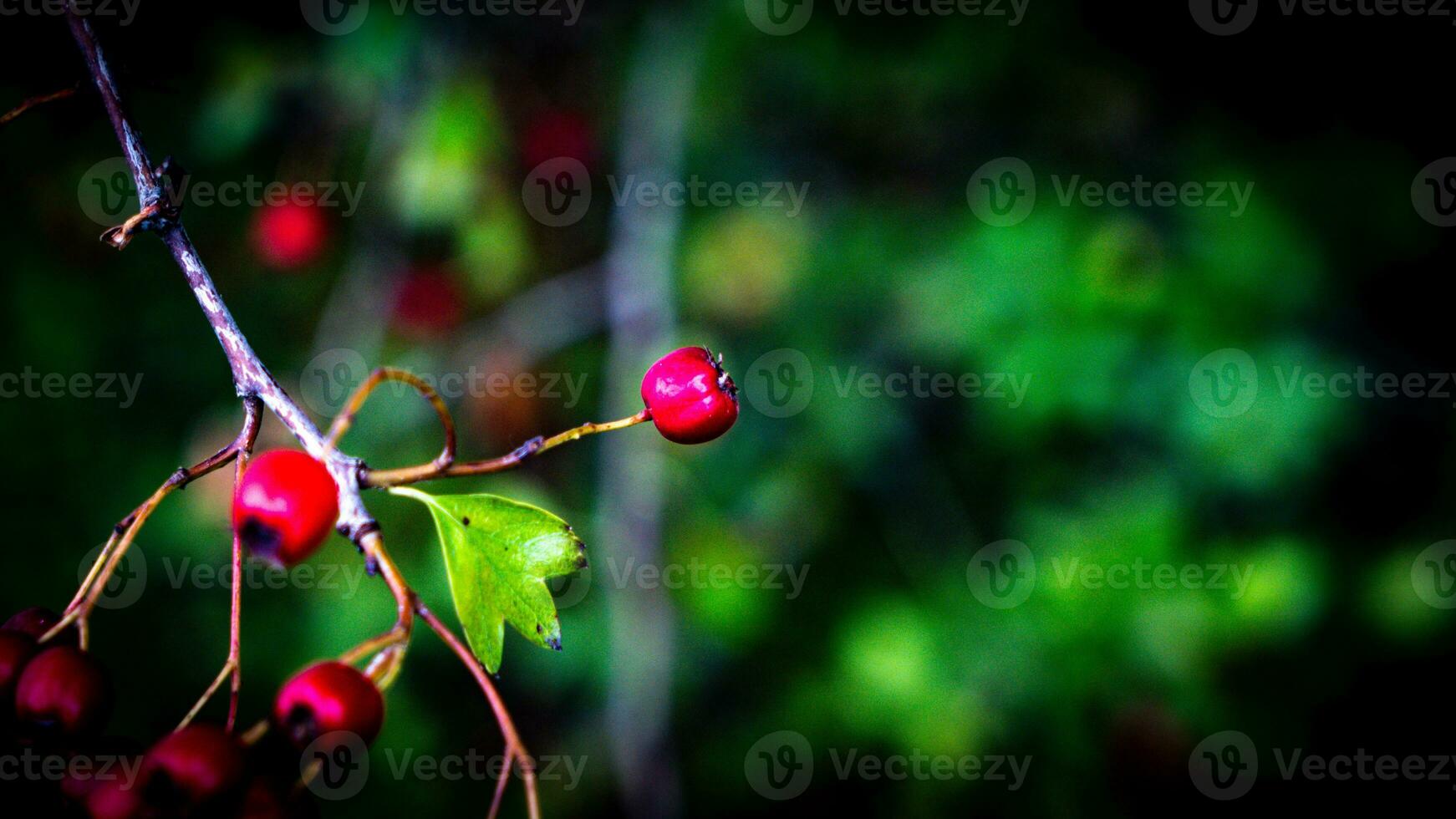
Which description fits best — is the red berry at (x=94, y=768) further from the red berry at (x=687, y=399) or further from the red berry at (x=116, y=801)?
the red berry at (x=687, y=399)

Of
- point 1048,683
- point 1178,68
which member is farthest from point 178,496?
point 1178,68

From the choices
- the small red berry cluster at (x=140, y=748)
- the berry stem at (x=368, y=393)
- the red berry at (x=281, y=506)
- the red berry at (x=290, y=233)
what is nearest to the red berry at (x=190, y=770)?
the small red berry cluster at (x=140, y=748)

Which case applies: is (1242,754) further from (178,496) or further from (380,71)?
(178,496)

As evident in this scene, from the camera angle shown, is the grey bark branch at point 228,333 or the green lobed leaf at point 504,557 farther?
the green lobed leaf at point 504,557

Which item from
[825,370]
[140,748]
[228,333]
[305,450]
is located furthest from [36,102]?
[825,370]

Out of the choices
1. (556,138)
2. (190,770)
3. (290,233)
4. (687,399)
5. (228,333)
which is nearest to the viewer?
(190,770)

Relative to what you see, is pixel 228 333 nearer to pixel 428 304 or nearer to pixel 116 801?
pixel 116 801
